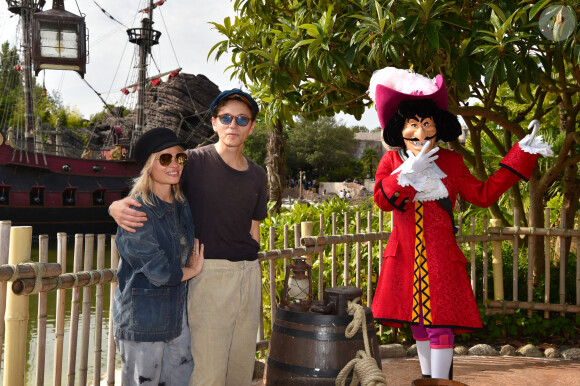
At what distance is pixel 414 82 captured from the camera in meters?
3.27

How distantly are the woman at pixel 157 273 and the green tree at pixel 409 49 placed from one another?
167 cm

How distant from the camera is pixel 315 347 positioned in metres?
2.44

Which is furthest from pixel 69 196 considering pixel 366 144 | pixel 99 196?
pixel 366 144

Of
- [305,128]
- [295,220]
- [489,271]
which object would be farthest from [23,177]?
[305,128]

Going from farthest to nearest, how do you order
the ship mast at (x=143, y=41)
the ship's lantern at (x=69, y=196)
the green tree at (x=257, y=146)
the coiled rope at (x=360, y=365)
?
the green tree at (x=257, y=146)
the ship mast at (x=143, y=41)
the ship's lantern at (x=69, y=196)
the coiled rope at (x=360, y=365)

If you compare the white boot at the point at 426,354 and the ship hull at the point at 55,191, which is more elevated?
the ship hull at the point at 55,191

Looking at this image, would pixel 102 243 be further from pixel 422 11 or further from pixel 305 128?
pixel 305 128

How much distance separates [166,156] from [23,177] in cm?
2274

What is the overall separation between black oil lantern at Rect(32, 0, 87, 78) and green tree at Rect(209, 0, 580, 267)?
55.5ft

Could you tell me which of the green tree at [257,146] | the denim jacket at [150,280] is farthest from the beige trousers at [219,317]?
the green tree at [257,146]

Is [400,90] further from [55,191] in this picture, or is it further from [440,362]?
[55,191]

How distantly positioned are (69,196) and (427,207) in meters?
22.9

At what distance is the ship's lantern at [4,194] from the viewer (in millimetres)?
22031

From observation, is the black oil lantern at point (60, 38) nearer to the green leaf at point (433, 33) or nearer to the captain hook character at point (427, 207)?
the green leaf at point (433, 33)
